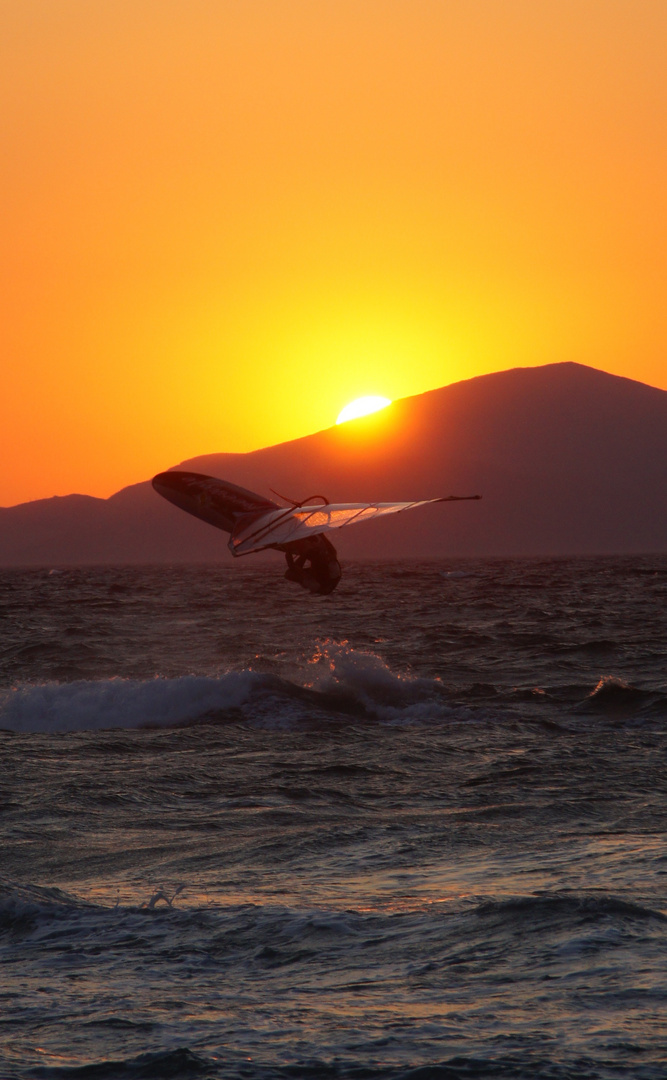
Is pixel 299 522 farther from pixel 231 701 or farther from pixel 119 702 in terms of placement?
pixel 119 702

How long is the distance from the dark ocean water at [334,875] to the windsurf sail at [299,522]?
137 inches

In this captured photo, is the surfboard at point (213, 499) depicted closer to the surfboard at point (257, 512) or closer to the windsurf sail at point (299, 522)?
the surfboard at point (257, 512)

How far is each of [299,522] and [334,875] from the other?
1518cm

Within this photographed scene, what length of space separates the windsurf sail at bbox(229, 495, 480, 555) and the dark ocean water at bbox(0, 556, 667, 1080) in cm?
347

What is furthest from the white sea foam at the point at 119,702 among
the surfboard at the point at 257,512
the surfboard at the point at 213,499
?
the surfboard at the point at 213,499

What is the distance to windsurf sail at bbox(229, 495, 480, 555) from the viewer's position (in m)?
24.1

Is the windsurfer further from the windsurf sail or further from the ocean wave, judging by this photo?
the ocean wave

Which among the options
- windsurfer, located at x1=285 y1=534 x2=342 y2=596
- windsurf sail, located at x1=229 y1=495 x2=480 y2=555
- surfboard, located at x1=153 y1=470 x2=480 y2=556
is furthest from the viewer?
windsurfer, located at x1=285 y1=534 x2=342 y2=596

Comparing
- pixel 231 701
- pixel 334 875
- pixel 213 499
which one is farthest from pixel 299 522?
pixel 334 875

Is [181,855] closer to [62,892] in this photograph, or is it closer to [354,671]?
[62,892]

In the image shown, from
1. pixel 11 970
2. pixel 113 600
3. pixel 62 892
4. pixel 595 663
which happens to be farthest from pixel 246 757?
pixel 113 600

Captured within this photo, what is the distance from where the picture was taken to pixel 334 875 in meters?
10.9

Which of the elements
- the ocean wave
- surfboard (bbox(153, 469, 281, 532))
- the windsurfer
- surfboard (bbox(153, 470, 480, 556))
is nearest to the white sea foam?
the ocean wave

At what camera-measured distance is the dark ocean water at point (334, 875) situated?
23.5ft
